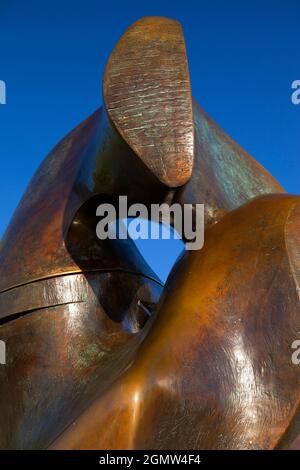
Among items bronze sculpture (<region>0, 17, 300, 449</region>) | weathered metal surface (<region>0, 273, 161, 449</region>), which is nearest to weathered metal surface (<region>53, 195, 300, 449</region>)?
bronze sculpture (<region>0, 17, 300, 449</region>)

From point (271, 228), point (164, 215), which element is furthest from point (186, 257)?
point (271, 228)

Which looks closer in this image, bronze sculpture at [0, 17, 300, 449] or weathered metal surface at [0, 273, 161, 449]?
bronze sculpture at [0, 17, 300, 449]

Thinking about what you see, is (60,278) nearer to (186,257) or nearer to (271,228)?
(186,257)

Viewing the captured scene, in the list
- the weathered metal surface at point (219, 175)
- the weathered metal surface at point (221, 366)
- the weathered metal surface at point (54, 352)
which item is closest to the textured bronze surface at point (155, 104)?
the weathered metal surface at point (219, 175)

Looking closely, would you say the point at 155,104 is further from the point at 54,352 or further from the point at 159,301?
the point at 54,352

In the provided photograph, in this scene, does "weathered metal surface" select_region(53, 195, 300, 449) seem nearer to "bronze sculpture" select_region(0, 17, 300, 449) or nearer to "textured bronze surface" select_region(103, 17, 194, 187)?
"bronze sculpture" select_region(0, 17, 300, 449)

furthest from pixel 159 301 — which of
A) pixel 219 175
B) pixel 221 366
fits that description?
pixel 219 175

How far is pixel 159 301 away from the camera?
2.89 m

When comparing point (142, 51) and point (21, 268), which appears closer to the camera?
point (142, 51)

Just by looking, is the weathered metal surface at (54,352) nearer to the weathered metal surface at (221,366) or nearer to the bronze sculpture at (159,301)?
the bronze sculpture at (159,301)

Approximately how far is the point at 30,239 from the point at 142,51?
3.71 ft

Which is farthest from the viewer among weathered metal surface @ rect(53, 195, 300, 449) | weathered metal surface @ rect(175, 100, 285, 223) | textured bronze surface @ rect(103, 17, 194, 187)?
weathered metal surface @ rect(175, 100, 285, 223)

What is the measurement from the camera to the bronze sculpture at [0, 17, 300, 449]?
7.76ft
